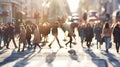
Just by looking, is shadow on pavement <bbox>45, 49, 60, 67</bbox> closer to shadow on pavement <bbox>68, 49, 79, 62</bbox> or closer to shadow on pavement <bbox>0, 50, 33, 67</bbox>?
shadow on pavement <bbox>68, 49, 79, 62</bbox>

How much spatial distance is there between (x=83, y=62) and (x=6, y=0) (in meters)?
45.4

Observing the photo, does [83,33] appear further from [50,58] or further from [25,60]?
[25,60]

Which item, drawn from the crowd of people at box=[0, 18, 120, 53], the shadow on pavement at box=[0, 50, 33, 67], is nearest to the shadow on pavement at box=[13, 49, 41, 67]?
the shadow on pavement at box=[0, 50, 33, 67]

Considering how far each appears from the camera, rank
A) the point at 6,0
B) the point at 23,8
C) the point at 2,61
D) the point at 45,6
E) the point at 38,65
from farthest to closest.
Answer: the point at 45,6, the point at 23,8, the point at 6,0, the point at 2,61, the point at 38,65

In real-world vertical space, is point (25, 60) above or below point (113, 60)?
above

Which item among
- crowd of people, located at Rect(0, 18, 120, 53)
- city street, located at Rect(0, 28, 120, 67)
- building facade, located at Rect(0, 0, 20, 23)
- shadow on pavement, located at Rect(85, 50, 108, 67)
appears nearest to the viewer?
shadow on pavement, located at Rect(85, 50, 108, 67)

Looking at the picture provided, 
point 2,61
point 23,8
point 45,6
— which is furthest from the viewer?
point 45,6

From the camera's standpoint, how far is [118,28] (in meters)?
23.9

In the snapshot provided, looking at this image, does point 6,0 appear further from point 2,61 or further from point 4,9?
point 2,61

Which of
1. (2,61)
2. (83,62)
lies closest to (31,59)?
(2,61)

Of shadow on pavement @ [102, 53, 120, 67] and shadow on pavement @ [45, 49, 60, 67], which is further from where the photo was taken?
shadow on pavement @ [45, 49, 60, 67]

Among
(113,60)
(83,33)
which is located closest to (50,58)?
(113,60)

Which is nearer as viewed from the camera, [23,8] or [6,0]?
[6,0]

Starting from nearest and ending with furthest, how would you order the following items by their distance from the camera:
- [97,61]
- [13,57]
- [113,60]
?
1. [97,61]
2. [113,60]
3. [13,57]
